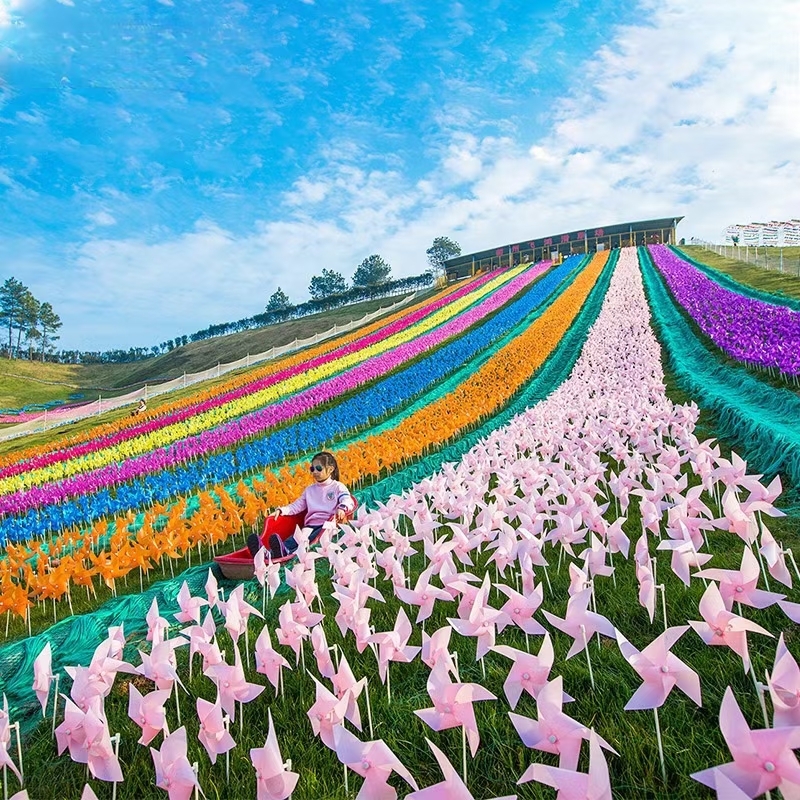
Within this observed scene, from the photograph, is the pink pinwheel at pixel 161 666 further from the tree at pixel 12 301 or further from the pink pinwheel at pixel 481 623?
the tree at pixel 12 301

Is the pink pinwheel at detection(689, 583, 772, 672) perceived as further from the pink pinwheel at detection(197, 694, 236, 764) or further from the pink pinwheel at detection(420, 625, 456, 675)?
the pink pinwheel at detection(197, 694, 236, 764)

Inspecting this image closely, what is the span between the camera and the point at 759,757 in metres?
1.17

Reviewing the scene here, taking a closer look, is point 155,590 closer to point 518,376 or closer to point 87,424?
point 518,376

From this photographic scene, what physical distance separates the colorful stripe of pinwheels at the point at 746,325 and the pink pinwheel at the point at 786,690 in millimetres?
8272

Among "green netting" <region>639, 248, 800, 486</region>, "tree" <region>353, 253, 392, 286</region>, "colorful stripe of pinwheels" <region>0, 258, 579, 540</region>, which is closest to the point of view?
"green netting" <region>639, 248, 800, 486</region>

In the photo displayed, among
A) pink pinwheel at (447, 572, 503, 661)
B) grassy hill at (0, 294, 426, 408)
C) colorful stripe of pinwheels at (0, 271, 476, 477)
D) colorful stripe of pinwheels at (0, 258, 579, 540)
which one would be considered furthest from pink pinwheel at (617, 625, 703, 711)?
grassy hill at (0, 294, 426, 408)

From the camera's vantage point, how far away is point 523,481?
14.1 ft

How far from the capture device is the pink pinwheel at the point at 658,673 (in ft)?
5.29

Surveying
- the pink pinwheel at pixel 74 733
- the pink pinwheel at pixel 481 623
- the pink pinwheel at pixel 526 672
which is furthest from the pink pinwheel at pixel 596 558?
the pink pinwheel at pixel 74 733

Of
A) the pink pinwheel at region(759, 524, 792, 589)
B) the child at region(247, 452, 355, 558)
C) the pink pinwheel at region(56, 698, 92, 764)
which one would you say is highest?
the pink pinwheel at region(759, 524, 792, 589)

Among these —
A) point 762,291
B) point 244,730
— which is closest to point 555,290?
point 762,291

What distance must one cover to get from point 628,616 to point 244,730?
197 centimetres

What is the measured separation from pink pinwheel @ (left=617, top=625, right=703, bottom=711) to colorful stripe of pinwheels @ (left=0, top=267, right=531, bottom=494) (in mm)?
13607

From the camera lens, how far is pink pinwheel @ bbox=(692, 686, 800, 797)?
1.13 metres
